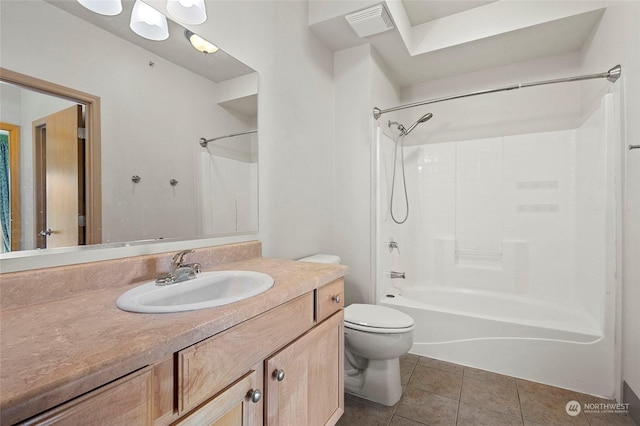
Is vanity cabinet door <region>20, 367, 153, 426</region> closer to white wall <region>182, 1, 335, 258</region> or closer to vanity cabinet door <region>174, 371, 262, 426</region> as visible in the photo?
vanity cabinet door <region>174, 371, 262, 426</region>

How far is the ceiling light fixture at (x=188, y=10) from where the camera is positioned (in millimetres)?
1187

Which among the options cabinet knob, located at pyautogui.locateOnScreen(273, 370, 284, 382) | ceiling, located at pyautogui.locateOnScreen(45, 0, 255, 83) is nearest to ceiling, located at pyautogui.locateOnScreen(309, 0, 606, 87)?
ceiling, located at pyautogui.locateOnScreen(45, 0, 255, 83)

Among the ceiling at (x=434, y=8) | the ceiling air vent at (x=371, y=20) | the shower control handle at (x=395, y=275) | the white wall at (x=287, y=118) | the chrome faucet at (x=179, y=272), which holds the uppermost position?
the ceiling at (x=434, y=8)

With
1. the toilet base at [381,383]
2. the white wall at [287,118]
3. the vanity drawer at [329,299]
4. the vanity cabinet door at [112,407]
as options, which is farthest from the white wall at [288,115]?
the vanity cabinet door at [112,407]

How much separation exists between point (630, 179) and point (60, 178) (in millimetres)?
2591

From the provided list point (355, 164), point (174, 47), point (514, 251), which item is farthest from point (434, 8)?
point (514, 251)

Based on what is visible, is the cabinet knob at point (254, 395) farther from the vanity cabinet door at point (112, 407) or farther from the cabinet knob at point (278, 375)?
the vanity cabinet door at point (112, 407)

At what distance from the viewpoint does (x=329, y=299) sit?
118 centimetres

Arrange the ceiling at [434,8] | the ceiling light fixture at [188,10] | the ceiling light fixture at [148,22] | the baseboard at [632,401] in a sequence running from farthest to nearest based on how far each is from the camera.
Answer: the ceiling at [434,8] < the baseboard at [632,401] < the ceiling light fixture at [188,10] < the ceiling light fixture at [148,22]

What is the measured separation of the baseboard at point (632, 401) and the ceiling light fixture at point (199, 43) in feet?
8.92

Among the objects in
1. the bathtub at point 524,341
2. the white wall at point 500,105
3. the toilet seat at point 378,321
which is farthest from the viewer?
the white wall at point 500,105

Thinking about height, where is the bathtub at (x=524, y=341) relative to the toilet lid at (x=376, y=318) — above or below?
below

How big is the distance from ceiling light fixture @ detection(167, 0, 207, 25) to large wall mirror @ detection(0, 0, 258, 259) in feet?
0.20

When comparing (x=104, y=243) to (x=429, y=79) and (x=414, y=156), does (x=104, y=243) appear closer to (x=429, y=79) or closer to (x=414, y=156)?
(x=414, y=156)
